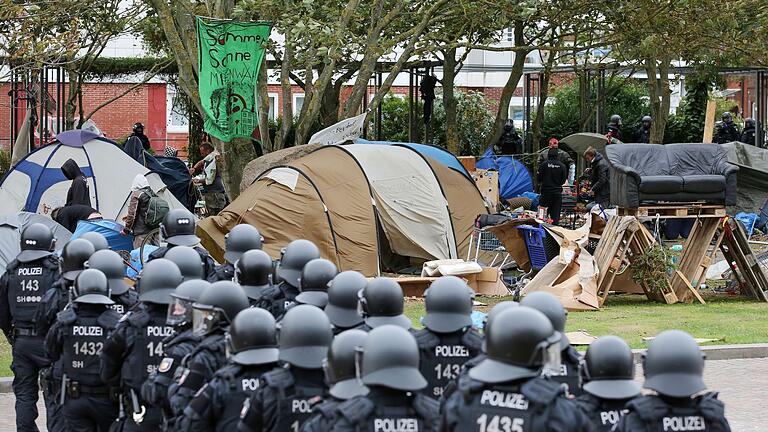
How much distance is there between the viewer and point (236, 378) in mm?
6520

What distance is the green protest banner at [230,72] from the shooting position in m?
17.9

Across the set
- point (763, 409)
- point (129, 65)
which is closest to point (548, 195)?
point (763, 409)

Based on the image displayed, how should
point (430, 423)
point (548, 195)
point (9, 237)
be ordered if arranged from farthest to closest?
point (548, 195) < point (9, 237) < point (430, 423)

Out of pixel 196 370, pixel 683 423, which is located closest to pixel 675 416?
pixel 683 423

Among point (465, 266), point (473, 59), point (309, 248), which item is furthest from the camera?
point (473, 59)

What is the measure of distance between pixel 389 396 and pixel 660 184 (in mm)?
11782

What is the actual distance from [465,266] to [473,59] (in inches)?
825

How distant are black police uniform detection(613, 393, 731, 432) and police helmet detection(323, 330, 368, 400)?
1253mm

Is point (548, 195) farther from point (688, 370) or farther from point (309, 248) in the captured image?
point (688, 370)

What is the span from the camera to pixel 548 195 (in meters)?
23.0

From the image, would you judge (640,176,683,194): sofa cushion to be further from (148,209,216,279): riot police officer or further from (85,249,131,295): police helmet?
(85,249,131,295): police helmet

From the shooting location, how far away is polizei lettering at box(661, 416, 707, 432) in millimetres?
5633

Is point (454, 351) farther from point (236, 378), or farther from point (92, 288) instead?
point (92, 288)

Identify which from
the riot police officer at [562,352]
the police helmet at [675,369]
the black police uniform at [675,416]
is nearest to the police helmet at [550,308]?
the riot police officer at [562,352]
